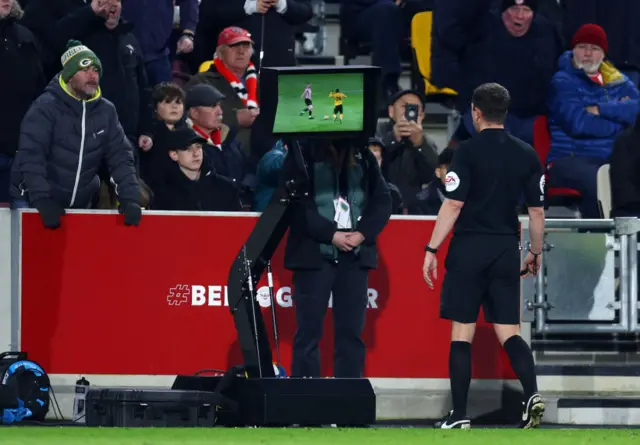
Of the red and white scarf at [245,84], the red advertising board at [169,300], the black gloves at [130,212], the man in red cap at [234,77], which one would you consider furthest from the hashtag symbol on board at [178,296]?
the red and white scarf at [245,84]

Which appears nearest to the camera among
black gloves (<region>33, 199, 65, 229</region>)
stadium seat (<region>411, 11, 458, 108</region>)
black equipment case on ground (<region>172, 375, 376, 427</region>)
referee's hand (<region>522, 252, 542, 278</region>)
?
black equipment case on ground (<region>172, 375, 376, 427</region>)

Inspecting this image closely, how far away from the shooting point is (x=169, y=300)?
11.9m

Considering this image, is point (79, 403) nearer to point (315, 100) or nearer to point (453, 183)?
point (315, 100)

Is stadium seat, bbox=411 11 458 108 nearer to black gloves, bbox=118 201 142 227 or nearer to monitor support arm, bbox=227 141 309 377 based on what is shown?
black gloves, bbox=118 201 142 227

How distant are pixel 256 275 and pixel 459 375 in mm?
1434

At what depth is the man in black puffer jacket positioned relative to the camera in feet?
37.9

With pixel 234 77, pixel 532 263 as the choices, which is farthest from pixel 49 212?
pixel 234 77

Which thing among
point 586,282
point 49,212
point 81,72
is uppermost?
point 81,72

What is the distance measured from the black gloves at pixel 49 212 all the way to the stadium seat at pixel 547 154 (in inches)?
190

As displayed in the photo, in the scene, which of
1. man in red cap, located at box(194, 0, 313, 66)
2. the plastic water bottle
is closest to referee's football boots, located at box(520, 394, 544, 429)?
the plastic water bottle

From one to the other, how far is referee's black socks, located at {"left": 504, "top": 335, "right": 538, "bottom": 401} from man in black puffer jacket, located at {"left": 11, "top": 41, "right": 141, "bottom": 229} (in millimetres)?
2765

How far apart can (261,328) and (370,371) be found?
1488mm

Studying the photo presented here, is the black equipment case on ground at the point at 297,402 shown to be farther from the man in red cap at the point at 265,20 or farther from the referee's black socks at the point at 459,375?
the man in red cap at the point at 265,20

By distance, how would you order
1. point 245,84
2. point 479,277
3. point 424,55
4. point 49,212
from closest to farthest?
point 479,277, point 49,212, point 245,84, point 424,55
